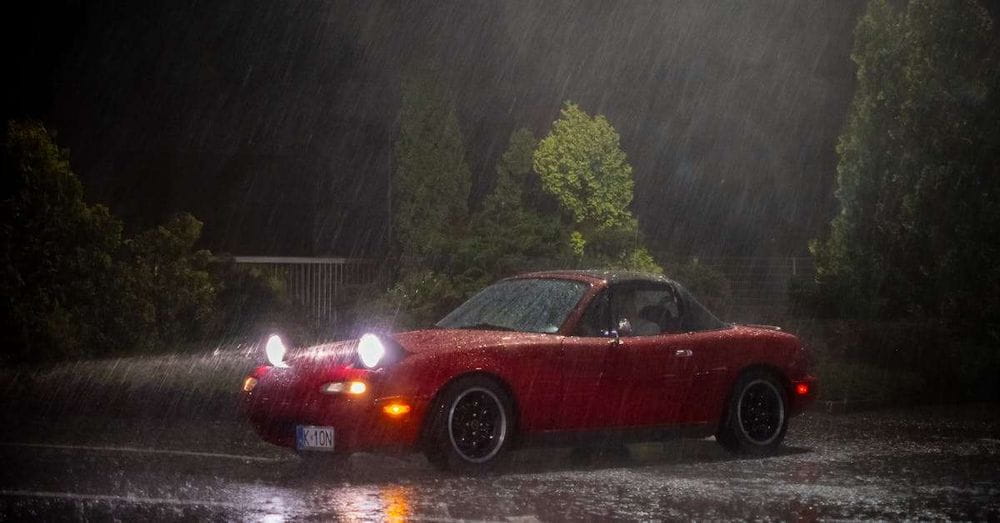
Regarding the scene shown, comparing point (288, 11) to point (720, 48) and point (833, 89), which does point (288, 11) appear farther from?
point (833, 89)

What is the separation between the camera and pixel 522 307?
10008 millimetres

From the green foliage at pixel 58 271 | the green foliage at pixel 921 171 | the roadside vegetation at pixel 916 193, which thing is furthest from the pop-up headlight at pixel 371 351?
the green foliage at pixel 921 171

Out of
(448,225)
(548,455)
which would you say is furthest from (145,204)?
(548,455)

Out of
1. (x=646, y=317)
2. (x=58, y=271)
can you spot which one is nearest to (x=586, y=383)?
(x=646, y=317)

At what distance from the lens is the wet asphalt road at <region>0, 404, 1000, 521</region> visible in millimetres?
7309

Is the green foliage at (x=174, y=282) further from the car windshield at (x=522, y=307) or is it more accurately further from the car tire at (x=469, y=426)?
the car tire at (x=469, y=426)

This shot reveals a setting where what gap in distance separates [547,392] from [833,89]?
2712 centimetres

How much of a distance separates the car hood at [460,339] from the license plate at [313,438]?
800 mm

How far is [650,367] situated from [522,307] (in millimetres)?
1081

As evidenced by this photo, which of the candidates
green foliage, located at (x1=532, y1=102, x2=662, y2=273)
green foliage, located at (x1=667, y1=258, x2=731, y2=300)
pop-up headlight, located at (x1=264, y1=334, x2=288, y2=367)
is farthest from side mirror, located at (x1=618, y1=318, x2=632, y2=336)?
green foliage, located at (x1=532, y1=102, x2=662, y2=273)

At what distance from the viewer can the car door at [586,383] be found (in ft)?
30.8

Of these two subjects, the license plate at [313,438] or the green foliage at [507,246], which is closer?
the license plate at [313,438]

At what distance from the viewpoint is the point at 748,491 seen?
8.27 meters

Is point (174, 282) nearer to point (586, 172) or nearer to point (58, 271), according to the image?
point (58, 271)
